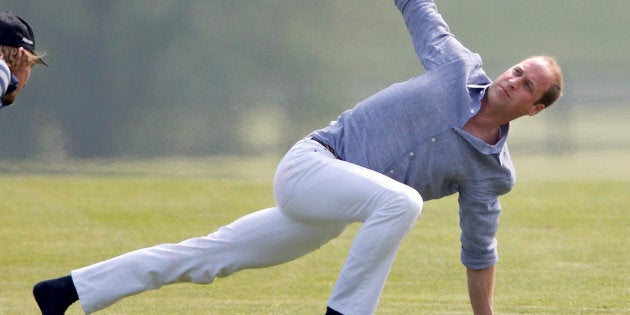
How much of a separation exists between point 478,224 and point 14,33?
76.8 inches

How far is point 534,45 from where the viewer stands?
13.8 m

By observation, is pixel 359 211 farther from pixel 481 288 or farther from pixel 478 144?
pixel 481 288

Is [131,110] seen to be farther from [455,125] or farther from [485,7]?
[455,125]

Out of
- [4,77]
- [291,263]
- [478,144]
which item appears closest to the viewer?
[4,77]

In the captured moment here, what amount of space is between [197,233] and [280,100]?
189 inches

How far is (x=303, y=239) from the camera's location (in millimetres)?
4668

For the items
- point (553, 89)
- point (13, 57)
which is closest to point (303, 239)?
point (553, 89)

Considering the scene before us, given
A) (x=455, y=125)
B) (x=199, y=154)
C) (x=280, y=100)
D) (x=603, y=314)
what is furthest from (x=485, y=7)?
(x=455, y=125)

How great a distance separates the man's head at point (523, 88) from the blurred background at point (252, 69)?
27.8ft

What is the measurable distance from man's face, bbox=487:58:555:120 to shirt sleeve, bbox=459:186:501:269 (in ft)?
1.13

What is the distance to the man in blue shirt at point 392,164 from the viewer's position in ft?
14.8

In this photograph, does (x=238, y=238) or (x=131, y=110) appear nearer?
(x=238, y=238)

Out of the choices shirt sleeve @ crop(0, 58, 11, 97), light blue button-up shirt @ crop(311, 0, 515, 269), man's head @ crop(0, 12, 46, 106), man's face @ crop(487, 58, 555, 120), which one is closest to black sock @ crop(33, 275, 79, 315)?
man's head @ crop(0, 12, 46, 106)

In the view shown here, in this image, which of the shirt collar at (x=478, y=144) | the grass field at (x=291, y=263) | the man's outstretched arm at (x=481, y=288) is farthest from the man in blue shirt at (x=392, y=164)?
the grass field at (x=291, y=263)
